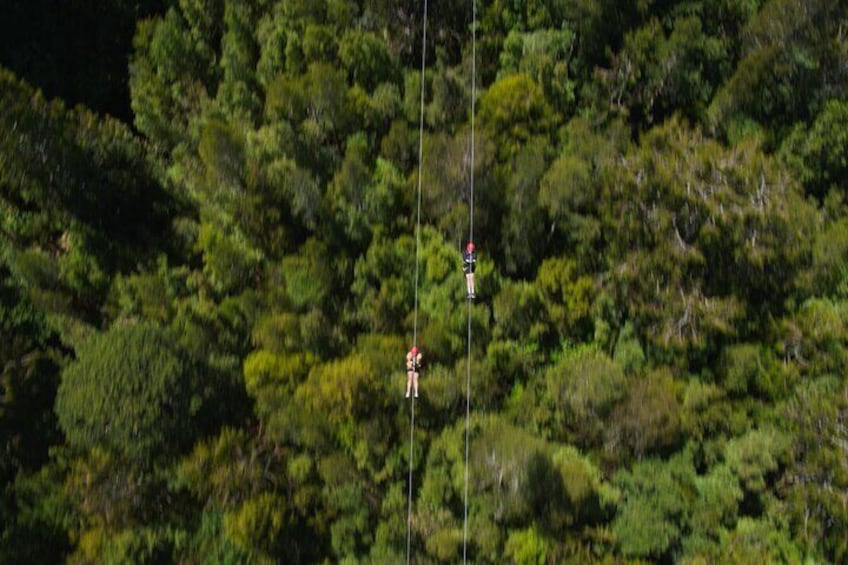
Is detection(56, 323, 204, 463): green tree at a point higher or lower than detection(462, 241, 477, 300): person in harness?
lower

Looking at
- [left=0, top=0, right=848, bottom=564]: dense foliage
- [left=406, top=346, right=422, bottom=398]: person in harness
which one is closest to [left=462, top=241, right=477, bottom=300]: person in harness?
[left=0, top=0, right=848, bottom=564]: dense foliage

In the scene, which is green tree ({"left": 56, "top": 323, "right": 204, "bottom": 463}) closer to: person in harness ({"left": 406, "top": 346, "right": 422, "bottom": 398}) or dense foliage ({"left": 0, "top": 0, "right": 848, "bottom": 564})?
dense foliage ({"left": 0, "top": 0, "right": 848, "bottom": 564})

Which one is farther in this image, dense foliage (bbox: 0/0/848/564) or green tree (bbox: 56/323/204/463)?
dense foliage (bbox: 0/0/848/564)

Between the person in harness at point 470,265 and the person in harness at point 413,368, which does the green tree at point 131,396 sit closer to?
the person in harness at point 413,368

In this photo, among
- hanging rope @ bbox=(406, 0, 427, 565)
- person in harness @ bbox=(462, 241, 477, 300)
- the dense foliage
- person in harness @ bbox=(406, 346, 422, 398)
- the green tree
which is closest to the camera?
the green tree

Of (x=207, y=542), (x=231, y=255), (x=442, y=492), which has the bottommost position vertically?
(x=207, y=542)

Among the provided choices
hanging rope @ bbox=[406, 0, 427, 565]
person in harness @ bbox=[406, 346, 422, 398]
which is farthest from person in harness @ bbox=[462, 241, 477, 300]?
person in harness @ bbox=[406, 346, 422, 398]

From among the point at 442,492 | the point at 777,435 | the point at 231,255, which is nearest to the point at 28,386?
the point at 231,255

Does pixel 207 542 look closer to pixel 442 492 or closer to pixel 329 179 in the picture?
pixel 442 492

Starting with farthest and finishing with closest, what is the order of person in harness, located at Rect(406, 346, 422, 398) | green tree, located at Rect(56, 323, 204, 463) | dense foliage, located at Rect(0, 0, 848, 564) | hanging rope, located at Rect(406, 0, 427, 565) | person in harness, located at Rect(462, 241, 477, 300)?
hanging rope, located at Rect(406, 0, 427, 565)
person in harness, located at Rect(406, 346, 422, 398)
dense foliage, located at Rect(0, 0, 848, 564)
person in harness, located at Rect(462, 241, 477, 300)
green tree, located at Rect(56, 323, 204, 463)
